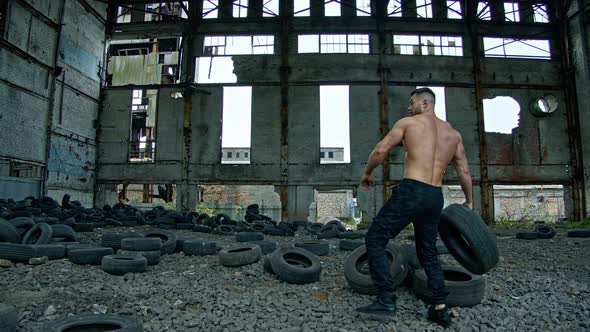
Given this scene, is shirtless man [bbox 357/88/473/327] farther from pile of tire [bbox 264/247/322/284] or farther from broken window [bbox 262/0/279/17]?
broken window [bbox 262/0/279/17]

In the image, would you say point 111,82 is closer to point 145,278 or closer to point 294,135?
point 294,135

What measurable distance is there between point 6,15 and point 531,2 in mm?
17812

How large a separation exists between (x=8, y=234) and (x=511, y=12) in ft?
56.1

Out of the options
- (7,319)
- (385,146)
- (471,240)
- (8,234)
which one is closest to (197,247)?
(8,234)

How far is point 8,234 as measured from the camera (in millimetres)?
4273

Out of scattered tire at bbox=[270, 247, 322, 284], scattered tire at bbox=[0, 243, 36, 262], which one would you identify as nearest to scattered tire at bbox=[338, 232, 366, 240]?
scattered tire at bbox=[270, 247, 322, 284]

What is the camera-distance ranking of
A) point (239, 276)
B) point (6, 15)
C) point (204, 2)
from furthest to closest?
point (204, 2)
point (6, 15)
point (239, 276)

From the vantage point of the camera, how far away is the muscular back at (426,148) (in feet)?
8.55

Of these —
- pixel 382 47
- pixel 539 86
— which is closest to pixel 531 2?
pixel 539 86

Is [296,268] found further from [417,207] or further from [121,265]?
[121,265]

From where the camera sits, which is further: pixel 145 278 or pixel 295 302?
pixel 145 278

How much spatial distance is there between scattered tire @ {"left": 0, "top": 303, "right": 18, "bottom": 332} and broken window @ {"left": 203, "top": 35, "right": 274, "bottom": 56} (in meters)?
12.8

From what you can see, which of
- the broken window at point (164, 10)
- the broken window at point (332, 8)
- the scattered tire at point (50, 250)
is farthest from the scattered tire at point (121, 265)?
the broken window at point (332, 8)

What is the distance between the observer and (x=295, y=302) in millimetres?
3037
